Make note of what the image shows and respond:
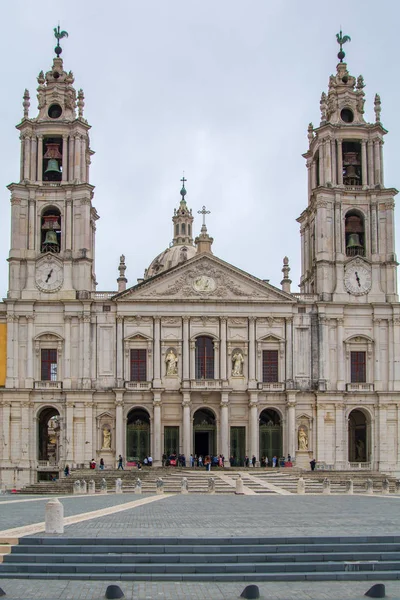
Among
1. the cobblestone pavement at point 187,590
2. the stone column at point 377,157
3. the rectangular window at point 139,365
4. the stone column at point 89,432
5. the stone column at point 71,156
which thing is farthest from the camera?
the stone column at point 377,157

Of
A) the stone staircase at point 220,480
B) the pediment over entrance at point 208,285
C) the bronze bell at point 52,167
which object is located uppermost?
the bronze bell at point 52,167

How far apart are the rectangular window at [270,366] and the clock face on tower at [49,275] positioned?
1385 centimetres

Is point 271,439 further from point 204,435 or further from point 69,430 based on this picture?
point 69,430

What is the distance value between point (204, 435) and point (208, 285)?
9.70m

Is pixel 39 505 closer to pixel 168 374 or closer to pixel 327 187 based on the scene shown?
pixel 168 374

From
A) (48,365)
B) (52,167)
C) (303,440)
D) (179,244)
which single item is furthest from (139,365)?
(179,244)

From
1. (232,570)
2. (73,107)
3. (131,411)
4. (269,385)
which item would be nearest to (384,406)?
(269,385)

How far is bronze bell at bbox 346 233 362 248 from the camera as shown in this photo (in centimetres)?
6056

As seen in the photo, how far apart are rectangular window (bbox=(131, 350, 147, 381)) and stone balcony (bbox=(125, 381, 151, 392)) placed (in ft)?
1.96

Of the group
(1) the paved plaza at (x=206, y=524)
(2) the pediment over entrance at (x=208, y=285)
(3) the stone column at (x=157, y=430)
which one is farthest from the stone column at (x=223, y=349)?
(1) the paved plaza at (x=206, y=524)

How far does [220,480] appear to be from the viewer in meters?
46.7

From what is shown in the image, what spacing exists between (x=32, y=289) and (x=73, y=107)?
13.0 m

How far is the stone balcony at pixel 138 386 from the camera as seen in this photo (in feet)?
189

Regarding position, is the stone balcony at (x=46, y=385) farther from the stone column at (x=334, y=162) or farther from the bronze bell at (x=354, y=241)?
the stone column at (x=334, y=162)
